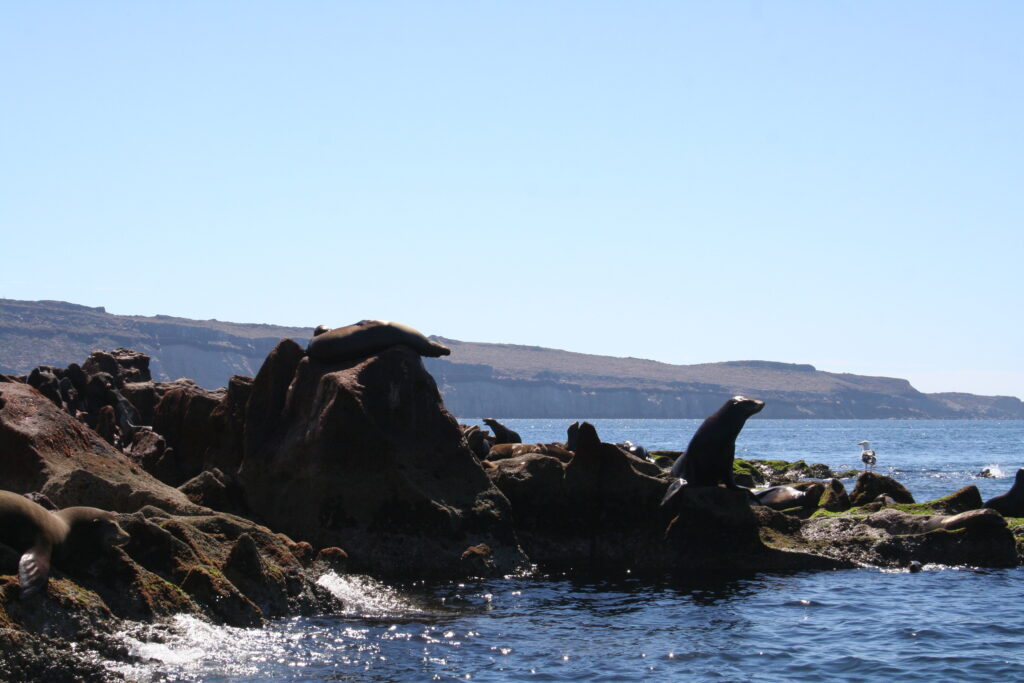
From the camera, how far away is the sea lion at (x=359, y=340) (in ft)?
64.1

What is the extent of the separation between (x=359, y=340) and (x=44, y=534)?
8.81m

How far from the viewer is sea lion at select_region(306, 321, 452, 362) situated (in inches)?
769

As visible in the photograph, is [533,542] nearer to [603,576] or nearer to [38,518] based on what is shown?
[603,576]

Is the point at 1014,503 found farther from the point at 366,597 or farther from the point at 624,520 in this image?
the point at 366,597

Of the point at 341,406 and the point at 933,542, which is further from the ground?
the point at 341,406

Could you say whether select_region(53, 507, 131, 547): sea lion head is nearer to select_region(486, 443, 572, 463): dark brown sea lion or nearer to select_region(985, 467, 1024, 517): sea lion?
select_region(486, 443, 572, 463): dark brown sea lion

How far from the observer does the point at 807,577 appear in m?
18.5

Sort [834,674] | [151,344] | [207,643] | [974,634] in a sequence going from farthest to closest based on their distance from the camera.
Result: 1. [151,344]
2. [974,634]
3. [834,674]
4. [207,643]

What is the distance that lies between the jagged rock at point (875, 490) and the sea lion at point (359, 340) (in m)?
10.9

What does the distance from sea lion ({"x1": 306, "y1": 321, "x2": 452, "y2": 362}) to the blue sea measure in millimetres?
4792

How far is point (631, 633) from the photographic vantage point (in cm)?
1452

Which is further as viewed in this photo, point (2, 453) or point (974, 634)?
point (2, 453)

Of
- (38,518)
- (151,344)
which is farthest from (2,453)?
(151,344)

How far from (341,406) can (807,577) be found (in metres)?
8.05
